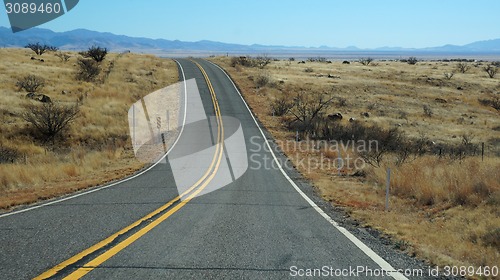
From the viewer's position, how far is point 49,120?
81.3 ft

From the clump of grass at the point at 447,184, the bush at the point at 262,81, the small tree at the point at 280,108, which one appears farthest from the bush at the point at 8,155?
the bush at the point at 262,81

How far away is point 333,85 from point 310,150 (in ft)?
102

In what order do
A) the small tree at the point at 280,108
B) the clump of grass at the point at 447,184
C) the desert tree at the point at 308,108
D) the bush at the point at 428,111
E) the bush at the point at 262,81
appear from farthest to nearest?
the bush at the point at 262,81, the bush at the point at 428,111, the small tree at the point at 280,108, the desert tree at the point at 308,108, the clump of grass at the point at 447,184

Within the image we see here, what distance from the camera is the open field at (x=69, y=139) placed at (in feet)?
44.9

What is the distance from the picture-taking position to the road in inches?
194

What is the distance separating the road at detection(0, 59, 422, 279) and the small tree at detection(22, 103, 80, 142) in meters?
14.9

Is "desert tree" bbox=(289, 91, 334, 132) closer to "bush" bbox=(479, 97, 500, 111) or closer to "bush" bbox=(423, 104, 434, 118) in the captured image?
"bush" bbox=(423, 104, 434, 118)

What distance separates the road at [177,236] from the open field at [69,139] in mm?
2618

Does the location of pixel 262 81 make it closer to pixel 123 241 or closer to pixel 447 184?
pixel 447 184

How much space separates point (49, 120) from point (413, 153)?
2142cm

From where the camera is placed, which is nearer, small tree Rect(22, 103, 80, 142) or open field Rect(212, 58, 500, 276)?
open field Rect(212, 58, 500, 276)

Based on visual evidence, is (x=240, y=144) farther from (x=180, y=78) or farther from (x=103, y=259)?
(x=180, y=78)

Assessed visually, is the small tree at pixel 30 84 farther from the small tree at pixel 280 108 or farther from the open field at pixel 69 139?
the small tree at pixel 280 108

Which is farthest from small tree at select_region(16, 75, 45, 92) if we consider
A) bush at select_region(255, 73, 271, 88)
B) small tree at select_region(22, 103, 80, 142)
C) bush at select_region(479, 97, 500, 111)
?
bush at select_region(479, 97, 500, 111)
